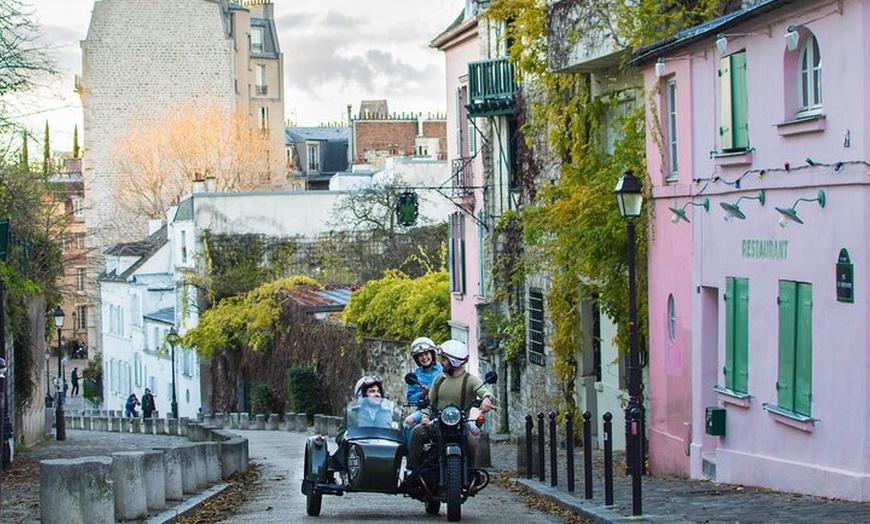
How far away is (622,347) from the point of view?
919 inches

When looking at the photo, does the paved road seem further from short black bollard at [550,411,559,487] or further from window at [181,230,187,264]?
window at [181,230,187,264]

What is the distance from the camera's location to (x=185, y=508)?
16.5m

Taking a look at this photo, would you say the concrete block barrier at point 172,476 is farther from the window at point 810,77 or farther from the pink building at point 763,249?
the window at point 810,77

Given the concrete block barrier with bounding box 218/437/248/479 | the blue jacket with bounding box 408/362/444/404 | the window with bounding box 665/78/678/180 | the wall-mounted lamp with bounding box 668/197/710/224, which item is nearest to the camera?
the blue jacket with bounding box 408/362/444/404

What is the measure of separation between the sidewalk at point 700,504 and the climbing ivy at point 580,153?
12.7 ft

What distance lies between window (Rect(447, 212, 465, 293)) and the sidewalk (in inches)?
758

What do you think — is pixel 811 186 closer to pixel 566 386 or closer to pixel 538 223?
pixel 538 223

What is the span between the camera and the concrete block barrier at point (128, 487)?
14859mm

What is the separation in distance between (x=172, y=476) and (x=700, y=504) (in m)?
5.39

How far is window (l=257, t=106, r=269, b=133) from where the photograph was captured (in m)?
104

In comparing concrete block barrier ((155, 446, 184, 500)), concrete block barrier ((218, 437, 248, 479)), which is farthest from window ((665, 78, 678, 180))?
concrete block barrier ((155, 446, 184, 500))

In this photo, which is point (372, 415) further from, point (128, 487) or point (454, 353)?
point (128, 487)

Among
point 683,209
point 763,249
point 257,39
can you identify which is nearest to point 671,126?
point 683,209

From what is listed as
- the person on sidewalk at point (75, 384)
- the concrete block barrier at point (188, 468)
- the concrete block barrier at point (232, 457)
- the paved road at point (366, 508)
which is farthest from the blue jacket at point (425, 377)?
the person on sidewalk at point (75, 384)
